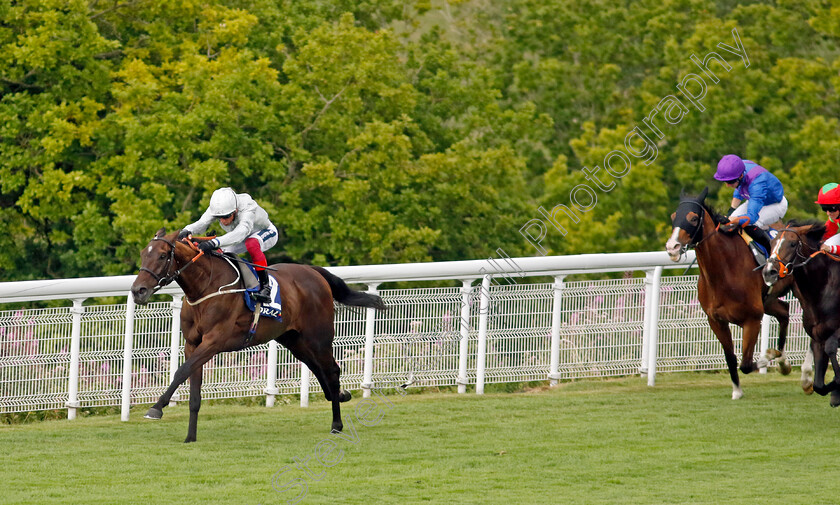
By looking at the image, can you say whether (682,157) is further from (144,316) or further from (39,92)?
(144,316)

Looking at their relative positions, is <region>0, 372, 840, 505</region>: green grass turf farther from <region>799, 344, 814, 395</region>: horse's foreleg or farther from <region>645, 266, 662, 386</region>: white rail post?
<region>645, 266, 662, 386</region>: white rail post

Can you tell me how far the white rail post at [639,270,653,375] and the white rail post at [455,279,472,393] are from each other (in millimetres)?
1630

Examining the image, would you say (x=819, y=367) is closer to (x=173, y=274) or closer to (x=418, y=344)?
(x=418, y=344)

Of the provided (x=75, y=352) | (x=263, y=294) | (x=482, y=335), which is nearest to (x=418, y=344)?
(x=482, y=335)

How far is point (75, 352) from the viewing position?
8.65 meters

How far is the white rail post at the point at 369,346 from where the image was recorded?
9.55 metres

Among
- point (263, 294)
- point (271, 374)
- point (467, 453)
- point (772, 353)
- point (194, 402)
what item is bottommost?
point (467, 453)

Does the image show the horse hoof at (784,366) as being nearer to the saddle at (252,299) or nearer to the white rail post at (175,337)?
the saddle at (252,299)

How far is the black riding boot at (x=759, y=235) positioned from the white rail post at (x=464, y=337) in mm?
2170

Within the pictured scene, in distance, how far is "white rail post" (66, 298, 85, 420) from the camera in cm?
862

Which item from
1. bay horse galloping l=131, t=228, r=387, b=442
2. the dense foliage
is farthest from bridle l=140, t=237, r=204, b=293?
the dense foliage

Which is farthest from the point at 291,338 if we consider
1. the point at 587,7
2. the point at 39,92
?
the point at 587,7

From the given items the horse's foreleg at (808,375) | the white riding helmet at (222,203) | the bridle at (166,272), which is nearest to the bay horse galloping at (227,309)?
the bridle at (166,272)

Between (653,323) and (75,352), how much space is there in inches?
188
